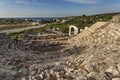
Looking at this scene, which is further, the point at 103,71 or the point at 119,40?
the point at 119,40

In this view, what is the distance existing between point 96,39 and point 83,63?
9.26 metres

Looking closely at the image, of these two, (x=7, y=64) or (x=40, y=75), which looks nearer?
(x=40, y=75)

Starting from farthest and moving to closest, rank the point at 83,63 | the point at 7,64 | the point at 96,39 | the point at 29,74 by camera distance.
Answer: the point at 96,39 < the point at 7,64 < the point at 83,63 < the point at 29,74

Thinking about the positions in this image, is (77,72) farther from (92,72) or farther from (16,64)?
(16,64)

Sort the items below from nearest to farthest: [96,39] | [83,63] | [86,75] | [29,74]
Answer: [86,75] → [29,74] → [83,63] → [96,39]

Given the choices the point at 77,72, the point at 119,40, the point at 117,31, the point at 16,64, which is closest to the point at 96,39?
the point at 117,31

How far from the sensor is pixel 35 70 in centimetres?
899

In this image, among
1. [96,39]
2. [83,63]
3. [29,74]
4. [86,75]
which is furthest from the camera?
[96,39]

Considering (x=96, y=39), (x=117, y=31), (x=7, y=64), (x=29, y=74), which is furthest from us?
(x=96, y=39)

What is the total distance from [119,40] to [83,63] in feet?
21.6

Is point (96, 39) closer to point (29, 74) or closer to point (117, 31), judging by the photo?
point (117, 31)

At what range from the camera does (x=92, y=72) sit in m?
8.09

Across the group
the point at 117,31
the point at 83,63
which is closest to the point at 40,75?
the point at 83,63

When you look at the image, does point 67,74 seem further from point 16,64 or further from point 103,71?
point 16,64
